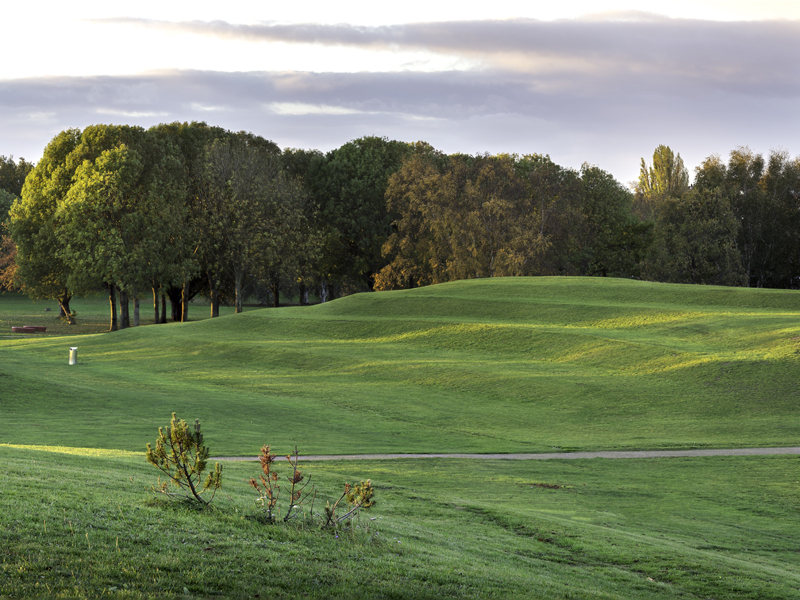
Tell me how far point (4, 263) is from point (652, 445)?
86385 mm

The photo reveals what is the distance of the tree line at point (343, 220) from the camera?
65.6 metres

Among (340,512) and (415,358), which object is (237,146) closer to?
(415,358)

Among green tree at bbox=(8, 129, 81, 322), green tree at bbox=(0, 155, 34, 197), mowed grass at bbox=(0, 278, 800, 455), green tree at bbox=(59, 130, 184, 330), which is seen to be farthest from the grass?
green tree at bbox=(0, 155, 34, 197)

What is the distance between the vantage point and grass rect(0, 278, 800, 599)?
857 centimetres

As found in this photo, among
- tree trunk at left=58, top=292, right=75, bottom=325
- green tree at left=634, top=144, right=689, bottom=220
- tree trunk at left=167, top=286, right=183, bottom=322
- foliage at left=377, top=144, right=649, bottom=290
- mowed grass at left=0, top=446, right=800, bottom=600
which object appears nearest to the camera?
mowed grass at left=0, top=446, right=800, bottom=600

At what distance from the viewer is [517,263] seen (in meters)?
71.0

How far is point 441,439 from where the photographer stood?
24.2m

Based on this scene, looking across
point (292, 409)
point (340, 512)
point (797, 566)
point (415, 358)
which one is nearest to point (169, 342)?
point (415, 358)

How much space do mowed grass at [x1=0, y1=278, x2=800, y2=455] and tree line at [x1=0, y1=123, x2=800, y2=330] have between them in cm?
1525

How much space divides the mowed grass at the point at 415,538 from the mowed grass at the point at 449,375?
5.41 metres

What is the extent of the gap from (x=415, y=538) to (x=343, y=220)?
7381cm

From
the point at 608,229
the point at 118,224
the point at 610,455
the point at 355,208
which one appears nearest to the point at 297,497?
the point at 610,455

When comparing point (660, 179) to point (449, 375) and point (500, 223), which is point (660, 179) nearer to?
point (500, 223)

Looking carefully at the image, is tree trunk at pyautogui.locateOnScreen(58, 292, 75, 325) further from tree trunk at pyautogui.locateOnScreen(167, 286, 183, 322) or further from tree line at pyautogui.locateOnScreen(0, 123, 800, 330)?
tree trunk at pyautogui.locateOnScreen(167, 286, 183, 322)
